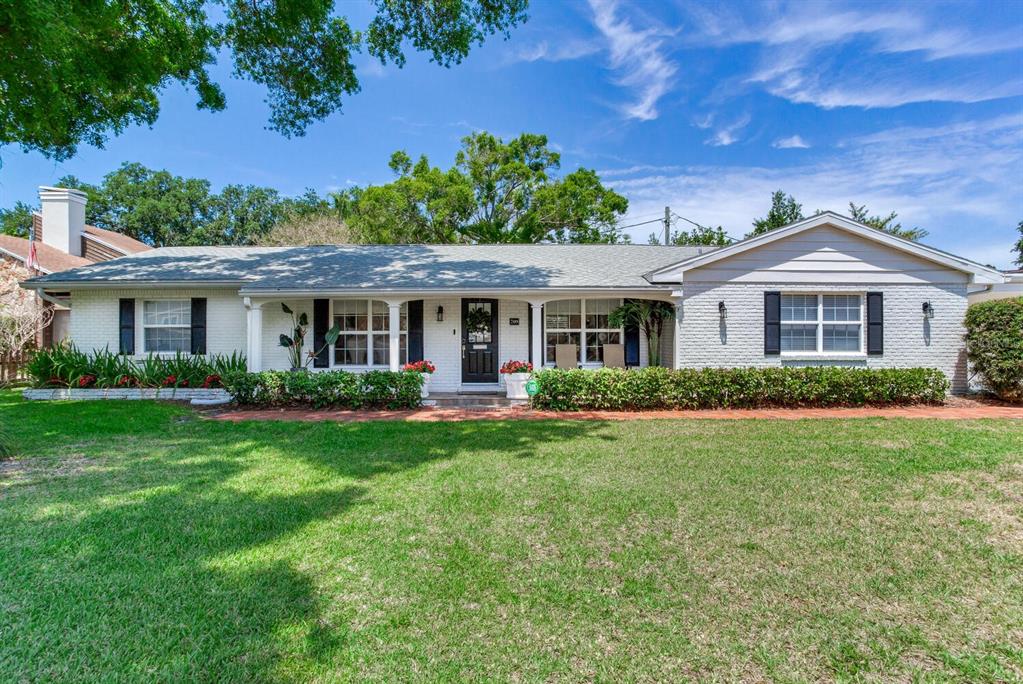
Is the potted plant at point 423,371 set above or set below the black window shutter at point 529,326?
below

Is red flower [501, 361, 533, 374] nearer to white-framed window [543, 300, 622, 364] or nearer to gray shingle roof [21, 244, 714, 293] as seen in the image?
white-framed window [543, 300, 622, 364]

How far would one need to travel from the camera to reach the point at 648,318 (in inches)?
459

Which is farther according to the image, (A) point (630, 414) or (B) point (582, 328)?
(B) point (582, 328)

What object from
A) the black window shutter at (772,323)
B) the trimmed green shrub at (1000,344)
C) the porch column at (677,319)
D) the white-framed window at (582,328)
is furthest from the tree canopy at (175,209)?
the trimmed green shrub at (1000,344)

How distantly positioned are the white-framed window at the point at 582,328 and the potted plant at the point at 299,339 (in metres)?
5.33

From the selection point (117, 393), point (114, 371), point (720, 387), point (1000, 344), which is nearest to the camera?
point (720, 387)

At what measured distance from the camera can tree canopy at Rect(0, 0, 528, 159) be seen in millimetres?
7867

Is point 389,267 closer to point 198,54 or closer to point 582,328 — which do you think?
point 582,328

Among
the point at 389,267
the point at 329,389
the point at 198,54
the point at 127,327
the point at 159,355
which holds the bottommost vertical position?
the point at 329,389

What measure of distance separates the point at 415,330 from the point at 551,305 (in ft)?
11.6

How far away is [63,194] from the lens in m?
20.3

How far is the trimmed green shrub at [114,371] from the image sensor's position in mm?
11289

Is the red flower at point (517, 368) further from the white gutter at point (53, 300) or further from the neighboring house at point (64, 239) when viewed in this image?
the neighboring house at point (64, 239)

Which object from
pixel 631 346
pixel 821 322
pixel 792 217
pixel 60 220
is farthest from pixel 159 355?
pixel 792 217
